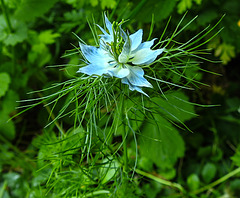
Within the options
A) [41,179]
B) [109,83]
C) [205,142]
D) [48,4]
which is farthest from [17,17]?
[205,142]

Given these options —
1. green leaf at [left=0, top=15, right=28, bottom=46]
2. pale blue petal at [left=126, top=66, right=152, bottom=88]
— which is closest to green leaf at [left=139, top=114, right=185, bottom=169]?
pale blue petal at [left=126, top=66, right=152, bottom=88]

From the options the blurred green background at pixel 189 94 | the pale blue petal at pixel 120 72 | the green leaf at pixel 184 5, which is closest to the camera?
the pale blue petal at pixel 120 72

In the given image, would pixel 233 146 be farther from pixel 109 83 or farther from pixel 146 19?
pixel 109 83

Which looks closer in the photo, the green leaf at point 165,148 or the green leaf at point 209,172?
the green leaf at point 165,148

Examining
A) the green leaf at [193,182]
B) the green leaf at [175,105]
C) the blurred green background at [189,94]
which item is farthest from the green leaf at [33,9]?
the green leaf at [193,182]

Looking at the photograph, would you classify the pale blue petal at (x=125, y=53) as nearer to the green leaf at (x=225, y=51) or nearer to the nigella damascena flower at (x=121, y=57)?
the nigella damascena flower at (x=121, y=57)

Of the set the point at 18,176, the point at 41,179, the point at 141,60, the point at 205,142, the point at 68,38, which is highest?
the point at 141,60

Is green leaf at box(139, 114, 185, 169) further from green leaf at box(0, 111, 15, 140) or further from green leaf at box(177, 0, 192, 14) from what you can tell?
green leaf at box(0, 111, 15, 140)

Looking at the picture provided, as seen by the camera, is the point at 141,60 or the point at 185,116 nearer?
the point at 141,60
